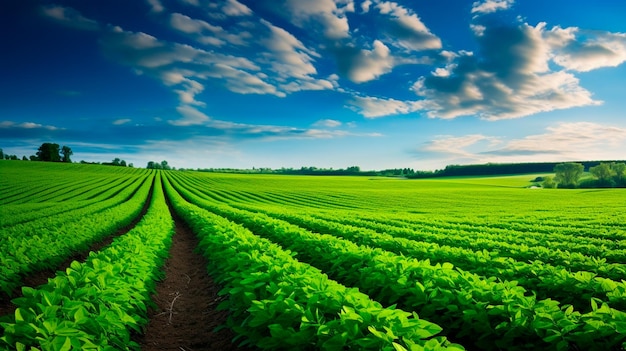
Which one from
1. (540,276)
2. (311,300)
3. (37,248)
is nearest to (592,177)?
(540,276)

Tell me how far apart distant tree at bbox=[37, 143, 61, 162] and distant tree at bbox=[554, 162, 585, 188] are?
217544 millimetres

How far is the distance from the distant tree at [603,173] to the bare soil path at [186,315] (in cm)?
13257

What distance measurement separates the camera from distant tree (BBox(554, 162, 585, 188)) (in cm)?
10944

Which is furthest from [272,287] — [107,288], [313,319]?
[107,288]

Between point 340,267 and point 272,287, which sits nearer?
point 272,287

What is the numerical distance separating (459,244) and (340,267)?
7.47 m

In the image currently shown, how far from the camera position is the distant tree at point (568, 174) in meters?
109

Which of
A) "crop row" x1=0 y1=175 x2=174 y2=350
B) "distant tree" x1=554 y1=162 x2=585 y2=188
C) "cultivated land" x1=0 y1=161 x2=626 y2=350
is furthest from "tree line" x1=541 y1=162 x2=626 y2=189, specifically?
"crop row" x1=0 y1=175 x2=174 y2=350

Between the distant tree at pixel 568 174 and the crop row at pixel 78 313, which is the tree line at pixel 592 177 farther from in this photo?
the crop row at pixel 78 313

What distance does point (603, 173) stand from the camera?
104688 millimetres

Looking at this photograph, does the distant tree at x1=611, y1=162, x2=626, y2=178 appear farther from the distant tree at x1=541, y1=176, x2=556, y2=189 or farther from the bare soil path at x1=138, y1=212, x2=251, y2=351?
the bare soil path at x1=138, y1=212, x2=251, y2=351

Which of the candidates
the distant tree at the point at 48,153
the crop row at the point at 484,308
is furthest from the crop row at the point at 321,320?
the distant tree at the point at 48,153

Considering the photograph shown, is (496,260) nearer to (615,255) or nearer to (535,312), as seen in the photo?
(535,312)

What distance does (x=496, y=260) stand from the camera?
8.30 m
